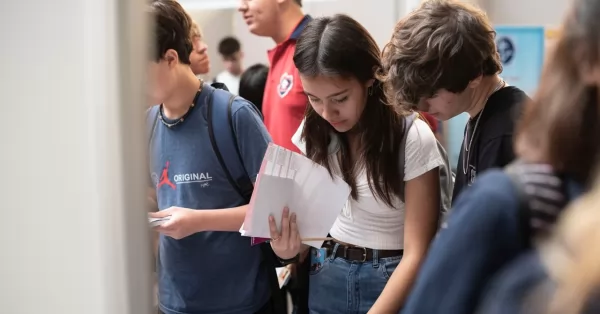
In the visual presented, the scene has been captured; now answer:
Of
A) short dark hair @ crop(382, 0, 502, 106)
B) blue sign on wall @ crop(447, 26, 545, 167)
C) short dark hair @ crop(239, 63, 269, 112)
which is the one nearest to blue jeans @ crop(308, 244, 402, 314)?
short dark hair @ crop(382, 0, 502, 106)

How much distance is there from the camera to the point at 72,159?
942 mm

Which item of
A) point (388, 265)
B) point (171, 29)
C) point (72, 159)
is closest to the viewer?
point (72, 159)

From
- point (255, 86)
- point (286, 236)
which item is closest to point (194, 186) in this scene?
point (286, 236)

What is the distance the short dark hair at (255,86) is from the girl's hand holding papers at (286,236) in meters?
1.23

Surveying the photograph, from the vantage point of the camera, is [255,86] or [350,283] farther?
[255,86]

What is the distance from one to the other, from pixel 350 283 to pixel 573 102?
29.5 inches

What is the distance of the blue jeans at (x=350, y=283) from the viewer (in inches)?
48.6

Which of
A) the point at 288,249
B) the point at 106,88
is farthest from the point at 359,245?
the point at 106,88

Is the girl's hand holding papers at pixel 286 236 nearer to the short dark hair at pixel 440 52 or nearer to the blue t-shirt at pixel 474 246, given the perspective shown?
the short dark hair at pixel 440 52

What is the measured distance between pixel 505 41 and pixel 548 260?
263 centimetres

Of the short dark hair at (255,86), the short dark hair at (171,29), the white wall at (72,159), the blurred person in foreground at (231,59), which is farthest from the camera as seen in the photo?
the blurred person in foreground at (231,59)

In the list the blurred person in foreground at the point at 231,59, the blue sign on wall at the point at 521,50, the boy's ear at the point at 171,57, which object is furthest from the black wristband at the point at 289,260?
the blurred person in foreground at the point at 231,59

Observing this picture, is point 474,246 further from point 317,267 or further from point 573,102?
point 317,267

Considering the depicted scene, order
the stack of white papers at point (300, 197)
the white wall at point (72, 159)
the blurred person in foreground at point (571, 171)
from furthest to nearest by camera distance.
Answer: the stack of white papers at point (300, 197) → the white wall at point (72, 159) → the blurred person in foreground at point (571, 171)
